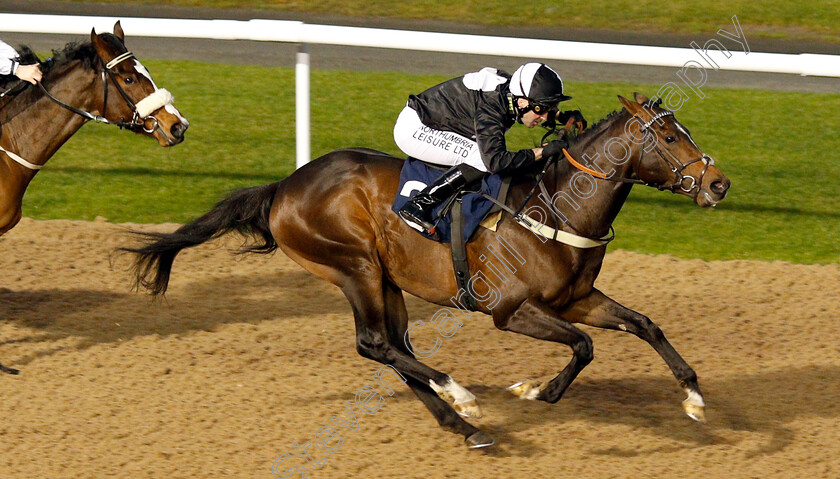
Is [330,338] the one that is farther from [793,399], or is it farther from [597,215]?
[793,399]

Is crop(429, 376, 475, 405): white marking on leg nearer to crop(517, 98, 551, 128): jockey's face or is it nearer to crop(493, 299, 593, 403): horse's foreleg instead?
crop(493, 299, 593, 403): horse's foreleg

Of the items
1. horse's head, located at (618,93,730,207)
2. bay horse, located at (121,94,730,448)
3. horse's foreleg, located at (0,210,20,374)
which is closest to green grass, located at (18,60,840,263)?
horse's foreleg, located at (0,210,20,374)

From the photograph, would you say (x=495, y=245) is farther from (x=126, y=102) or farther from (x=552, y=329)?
(x=126, y=102)

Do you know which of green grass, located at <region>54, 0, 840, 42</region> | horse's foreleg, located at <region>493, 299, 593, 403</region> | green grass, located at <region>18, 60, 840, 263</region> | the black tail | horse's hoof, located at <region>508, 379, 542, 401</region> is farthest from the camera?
green grass, located at <region>54, 0, 840, 42</region>

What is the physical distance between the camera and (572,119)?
5055 mm

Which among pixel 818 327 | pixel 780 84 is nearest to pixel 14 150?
pixel 818 327

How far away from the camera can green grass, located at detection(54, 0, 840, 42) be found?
48.4 feet

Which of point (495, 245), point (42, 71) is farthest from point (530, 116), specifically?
point (42, 71)

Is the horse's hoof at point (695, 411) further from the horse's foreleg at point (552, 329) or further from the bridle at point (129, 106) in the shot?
the bridle at point (129, 106)

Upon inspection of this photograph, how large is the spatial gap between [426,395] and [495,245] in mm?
810

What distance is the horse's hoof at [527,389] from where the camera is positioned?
5141 millimetres

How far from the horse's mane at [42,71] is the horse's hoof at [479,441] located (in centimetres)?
279

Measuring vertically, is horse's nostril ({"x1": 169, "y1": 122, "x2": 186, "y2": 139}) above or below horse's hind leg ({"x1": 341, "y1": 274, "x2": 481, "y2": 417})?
above

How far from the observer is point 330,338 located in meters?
6.15
